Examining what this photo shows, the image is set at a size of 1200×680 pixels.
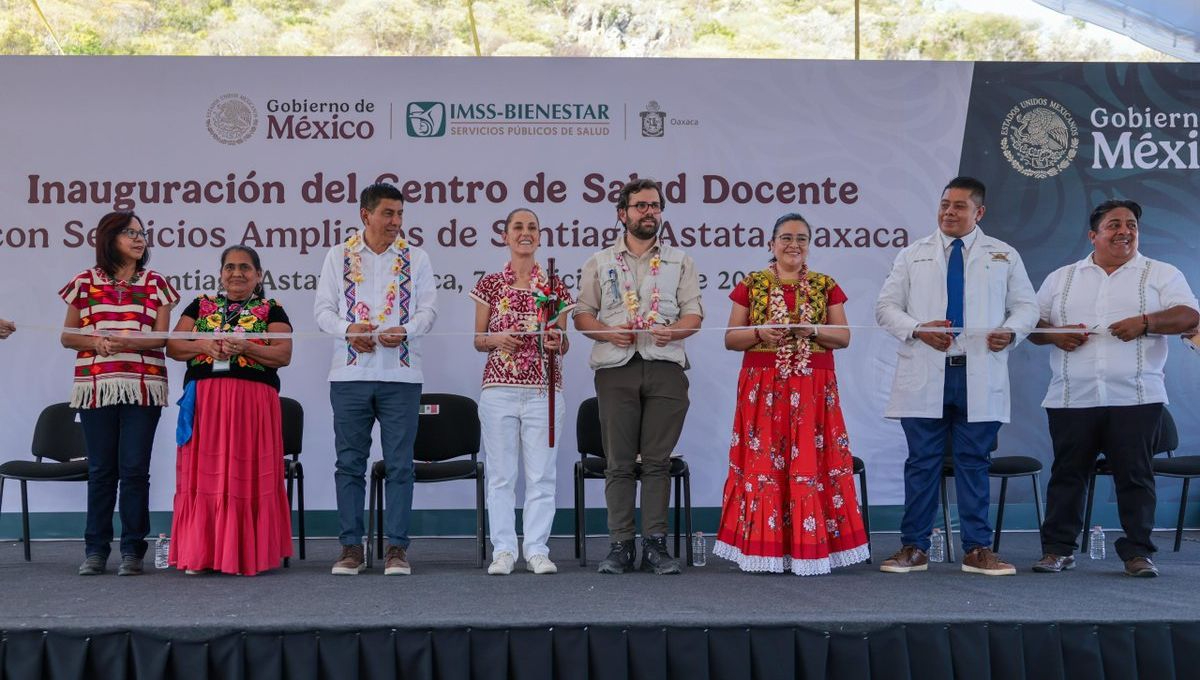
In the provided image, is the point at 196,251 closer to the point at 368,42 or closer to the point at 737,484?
the point at 737,484

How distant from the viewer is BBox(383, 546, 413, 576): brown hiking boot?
4.84 m

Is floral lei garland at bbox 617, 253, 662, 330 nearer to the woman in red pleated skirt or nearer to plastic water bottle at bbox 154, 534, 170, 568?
the woman in red pleated skirt

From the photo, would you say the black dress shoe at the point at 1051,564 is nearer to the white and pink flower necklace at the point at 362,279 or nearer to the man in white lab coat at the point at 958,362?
the man in white lab coat at the point at 958,362

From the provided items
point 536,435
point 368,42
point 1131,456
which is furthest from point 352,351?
point 368,42

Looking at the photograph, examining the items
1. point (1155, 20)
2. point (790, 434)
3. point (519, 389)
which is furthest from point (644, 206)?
point (1155, 20)

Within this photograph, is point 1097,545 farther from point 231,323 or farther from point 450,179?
point 231,323

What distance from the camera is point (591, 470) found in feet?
19.0

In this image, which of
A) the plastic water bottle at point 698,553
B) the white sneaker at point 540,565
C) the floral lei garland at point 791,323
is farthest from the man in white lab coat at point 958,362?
the white sneaker at point 540,565

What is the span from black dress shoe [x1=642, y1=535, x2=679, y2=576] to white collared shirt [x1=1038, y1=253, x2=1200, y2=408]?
191 centimetres

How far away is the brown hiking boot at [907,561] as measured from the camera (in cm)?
492

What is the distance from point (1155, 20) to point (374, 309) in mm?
5946

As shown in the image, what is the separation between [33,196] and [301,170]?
1.60m

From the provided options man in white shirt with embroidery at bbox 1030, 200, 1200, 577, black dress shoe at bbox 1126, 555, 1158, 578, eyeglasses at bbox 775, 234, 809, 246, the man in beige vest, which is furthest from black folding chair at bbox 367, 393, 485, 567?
black dress shoe at bbox 1126, 555, 1158, 578

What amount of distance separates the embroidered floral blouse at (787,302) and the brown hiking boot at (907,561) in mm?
903
